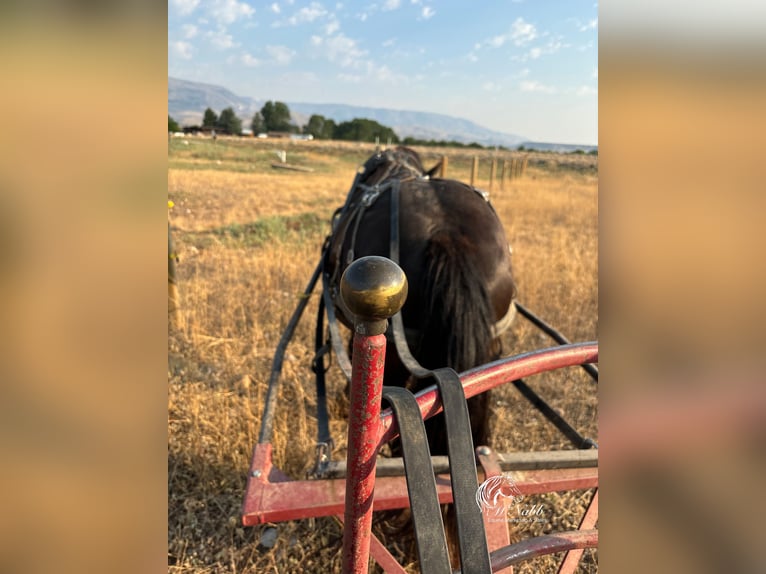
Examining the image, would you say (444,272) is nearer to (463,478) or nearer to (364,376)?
(463,478)

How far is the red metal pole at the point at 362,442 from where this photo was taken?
0.67m

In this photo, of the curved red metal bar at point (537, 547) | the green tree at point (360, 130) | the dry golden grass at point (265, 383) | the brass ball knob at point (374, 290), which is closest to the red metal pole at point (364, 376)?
the brass ball knob at point (374, 290)

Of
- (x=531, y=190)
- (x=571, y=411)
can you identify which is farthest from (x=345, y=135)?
(x=571, y=411)

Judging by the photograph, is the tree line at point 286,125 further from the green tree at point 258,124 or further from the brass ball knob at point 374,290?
the brass ball knob at point 374,290

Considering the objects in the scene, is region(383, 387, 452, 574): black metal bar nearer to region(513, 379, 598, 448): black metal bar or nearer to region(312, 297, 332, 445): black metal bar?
region(312, 297, 332, 445): black metal bar

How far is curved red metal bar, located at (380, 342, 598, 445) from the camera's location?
0.94 meters

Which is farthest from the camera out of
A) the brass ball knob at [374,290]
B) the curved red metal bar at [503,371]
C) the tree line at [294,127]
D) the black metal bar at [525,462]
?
the tree line at [294,127]

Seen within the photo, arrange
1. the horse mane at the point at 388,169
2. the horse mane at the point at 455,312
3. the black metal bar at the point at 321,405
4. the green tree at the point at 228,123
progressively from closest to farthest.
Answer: the horse mane at the point at 455,312
the black metal bar at the point at 321,405
the horse mane at the point at 388,169
the green tree at the point at 228,123

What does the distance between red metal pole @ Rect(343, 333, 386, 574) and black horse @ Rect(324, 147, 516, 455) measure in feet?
3.22

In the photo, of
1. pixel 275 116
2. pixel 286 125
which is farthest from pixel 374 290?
pixel 286 125

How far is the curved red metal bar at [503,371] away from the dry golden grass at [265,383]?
52.1 inches
